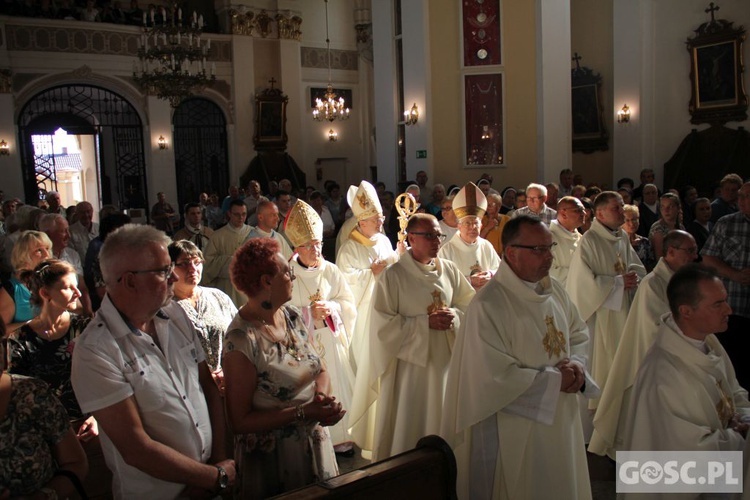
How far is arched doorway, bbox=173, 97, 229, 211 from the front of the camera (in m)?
19.1

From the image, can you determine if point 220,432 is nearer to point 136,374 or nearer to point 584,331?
point 136,374

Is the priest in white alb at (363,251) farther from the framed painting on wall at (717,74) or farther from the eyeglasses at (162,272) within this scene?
the framed painting on wall at (717,74)

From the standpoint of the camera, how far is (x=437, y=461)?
258cm

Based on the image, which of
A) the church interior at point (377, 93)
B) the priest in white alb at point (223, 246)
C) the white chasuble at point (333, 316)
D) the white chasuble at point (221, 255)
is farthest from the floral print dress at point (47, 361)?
the church interior at point (377, 93)

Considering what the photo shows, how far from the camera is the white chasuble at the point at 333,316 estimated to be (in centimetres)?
532

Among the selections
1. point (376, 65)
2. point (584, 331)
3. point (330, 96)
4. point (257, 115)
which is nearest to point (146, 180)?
point (257, 115)

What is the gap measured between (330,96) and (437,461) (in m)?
17.0

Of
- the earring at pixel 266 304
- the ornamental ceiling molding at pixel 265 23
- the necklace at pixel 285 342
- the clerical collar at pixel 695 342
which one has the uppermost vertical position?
the ornamental ceiling molding at pixel 265 23

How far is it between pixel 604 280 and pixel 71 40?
15.8 m

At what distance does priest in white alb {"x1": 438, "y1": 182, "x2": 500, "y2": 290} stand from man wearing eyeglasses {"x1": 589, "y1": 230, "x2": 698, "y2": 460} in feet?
5.03

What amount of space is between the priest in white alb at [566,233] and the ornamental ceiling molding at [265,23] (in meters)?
15.0

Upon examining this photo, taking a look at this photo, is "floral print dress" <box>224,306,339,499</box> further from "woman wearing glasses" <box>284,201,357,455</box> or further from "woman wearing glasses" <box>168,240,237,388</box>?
"woman wearing glasses" <box>284,201,357,455</box>

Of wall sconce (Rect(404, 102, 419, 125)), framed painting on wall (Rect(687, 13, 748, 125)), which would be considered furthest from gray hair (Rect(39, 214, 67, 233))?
framed painting on wall (Rect(687, 13, 748, 125))

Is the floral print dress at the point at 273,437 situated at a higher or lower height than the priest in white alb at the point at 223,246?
lower
